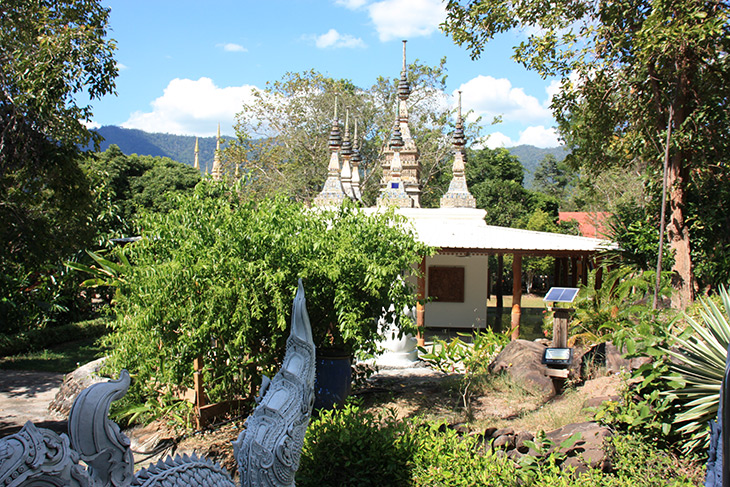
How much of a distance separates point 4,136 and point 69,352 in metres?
5.76

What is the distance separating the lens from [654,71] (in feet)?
28.9

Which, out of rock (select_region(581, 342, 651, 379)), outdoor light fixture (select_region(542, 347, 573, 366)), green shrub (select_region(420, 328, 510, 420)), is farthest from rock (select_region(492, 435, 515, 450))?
rock (select_region(581, 342, 651, 379))

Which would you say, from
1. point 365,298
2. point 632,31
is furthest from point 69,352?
point 632,31

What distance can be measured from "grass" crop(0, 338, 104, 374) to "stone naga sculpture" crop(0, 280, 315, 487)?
8.35 meters

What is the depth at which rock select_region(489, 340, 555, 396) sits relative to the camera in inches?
285

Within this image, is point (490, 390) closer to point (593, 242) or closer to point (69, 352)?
point (593, 242)

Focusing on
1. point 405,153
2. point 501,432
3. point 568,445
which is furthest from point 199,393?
point 405,153

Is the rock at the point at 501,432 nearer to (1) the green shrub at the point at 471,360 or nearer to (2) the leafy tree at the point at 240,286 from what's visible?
(1) the green shrub at the point at 471,360

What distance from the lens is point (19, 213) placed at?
355 inches

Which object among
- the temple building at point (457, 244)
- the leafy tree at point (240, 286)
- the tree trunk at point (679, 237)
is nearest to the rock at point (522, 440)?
the leafy tree at point (240, 286)

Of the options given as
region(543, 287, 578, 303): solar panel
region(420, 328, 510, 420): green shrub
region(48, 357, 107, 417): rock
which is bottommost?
region(48, 357, 107, 417): rock

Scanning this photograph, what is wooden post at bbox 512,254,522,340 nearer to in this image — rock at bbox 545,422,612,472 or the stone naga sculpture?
rock at bbox 545,422,612,472

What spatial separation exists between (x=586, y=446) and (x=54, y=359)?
10765 mm

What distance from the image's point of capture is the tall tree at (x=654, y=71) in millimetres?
7910
